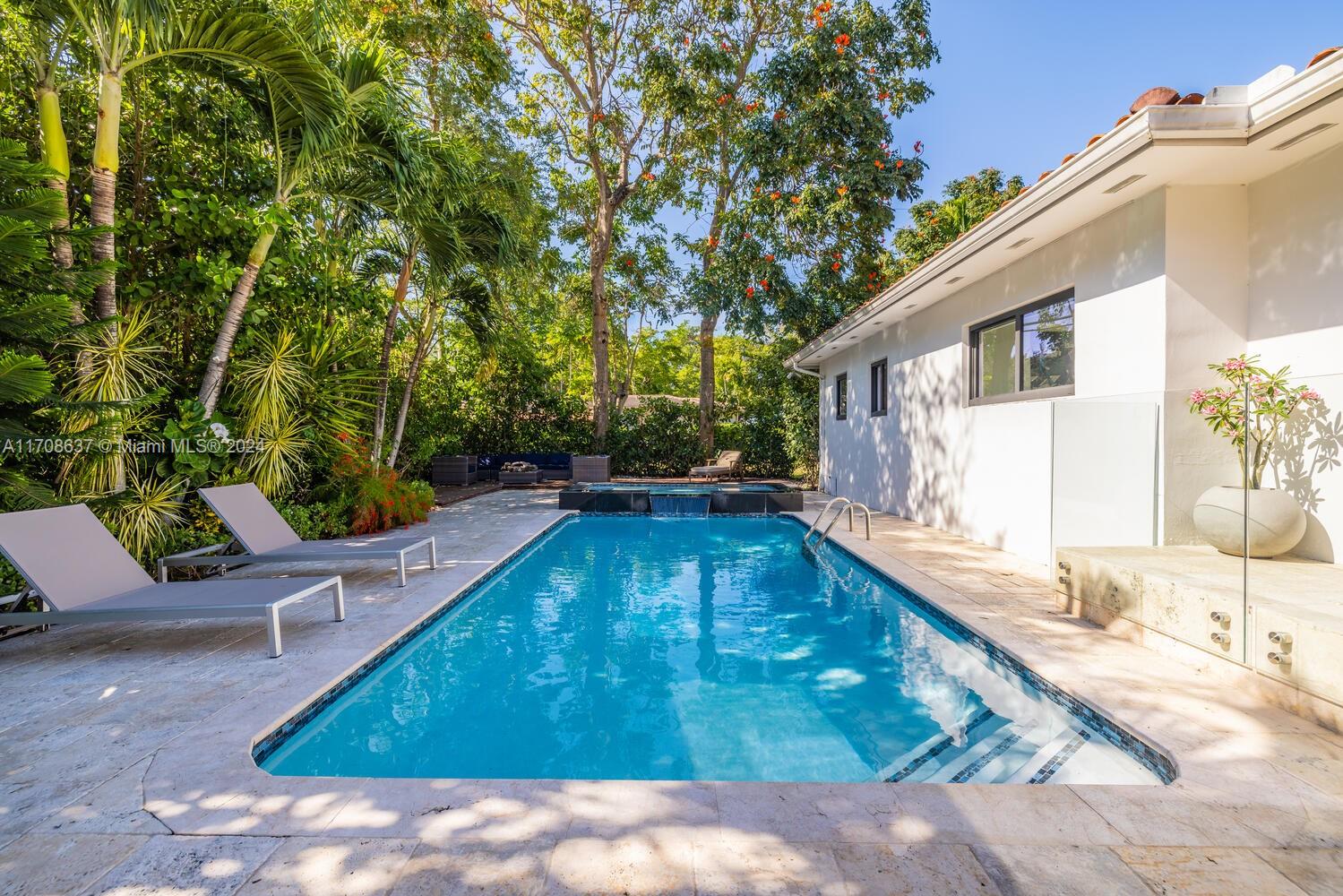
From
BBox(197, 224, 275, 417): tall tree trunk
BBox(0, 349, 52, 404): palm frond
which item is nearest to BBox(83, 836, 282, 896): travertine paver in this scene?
BBox(0, 349, 52, 404): palm frond

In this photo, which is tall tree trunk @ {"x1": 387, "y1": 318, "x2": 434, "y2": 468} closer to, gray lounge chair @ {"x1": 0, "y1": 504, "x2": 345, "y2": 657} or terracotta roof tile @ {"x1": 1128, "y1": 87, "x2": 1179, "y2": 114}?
gray lounge chair @ {"x1": 0, "y1": 504, "x2": 345, "y2": 657}

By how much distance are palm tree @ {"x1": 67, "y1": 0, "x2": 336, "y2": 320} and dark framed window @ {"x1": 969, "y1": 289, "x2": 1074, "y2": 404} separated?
7.38m

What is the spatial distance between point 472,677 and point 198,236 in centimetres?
530

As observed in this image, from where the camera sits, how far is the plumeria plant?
4250 mm

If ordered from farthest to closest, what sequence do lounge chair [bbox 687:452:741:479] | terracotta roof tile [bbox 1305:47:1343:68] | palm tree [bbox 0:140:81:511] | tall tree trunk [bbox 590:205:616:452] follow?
1. tall tree trunk [bbox 590:205:616:452]
2. lounge chair [bbox 687:452:741:479]
3. palm tree [bbox 0:140:81:511]
4. terracotta roof tile [bbox 1305:47:1343:68]

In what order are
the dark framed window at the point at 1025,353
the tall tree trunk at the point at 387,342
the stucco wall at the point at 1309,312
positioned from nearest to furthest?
1. the stucco wall at the point at 1309,312
2. the dark framed window at the point at 1025,353
3. the tall tree trunk at the point at 387,342

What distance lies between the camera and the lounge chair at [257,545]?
16.6ft

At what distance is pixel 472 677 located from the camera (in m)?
4.19

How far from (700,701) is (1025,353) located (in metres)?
5.50

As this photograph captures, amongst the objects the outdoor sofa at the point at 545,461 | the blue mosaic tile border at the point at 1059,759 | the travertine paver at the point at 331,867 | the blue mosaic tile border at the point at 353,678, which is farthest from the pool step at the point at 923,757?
the outdoor sofa at the point at 545,461

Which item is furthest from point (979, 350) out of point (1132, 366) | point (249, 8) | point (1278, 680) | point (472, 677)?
point (249, 8)

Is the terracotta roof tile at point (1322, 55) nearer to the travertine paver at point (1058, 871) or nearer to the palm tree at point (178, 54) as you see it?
the travertine paver at point (1058, 871)

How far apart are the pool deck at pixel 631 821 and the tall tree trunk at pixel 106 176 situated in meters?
3.50

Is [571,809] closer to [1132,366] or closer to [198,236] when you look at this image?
[1132,366]
